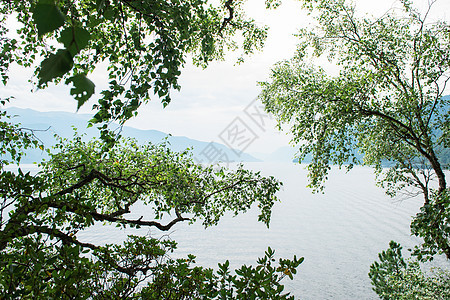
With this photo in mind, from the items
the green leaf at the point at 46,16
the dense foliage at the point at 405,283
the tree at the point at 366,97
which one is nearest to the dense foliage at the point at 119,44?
the green leaf at the point at 46,16

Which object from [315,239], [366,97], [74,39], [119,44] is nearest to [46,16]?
[74,39]

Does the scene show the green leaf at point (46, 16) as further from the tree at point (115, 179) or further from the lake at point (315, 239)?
the lake at point (315, 239)

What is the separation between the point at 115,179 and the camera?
5238 millimetres

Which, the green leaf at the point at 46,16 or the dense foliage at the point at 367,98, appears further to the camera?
the dense foliage at the point at 367,98

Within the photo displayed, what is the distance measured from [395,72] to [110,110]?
10341mm

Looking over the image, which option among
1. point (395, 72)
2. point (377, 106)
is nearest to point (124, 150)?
point (377, 106)

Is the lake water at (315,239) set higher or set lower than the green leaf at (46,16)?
higher

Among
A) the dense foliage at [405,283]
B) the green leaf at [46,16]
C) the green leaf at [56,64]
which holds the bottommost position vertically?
the dense foliage at [405,283]

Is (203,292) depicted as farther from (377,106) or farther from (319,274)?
(319,274)

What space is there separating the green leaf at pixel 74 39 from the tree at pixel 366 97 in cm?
803

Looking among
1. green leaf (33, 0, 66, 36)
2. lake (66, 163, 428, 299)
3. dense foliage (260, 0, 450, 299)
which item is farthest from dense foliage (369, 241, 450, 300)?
green leaf (33, 0, 66, 36)

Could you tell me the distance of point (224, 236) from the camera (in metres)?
37.4

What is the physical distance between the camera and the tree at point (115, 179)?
6.87 feet

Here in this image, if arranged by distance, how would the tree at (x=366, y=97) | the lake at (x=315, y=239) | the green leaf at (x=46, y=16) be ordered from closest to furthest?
the green leaf at (x=46, y=16) → the tree at (x=366, y=97) → the lake at (x=315, y=239)
